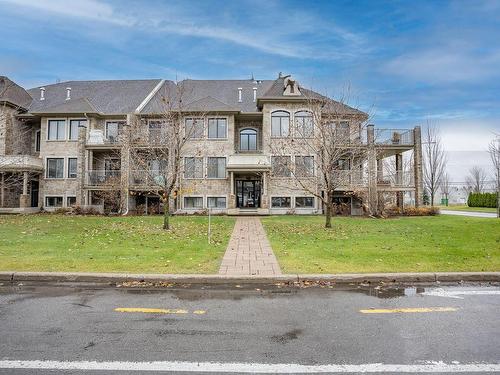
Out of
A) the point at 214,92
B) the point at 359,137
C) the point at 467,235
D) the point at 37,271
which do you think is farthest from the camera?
the point at 214,92

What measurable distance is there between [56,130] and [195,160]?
41.2 ft

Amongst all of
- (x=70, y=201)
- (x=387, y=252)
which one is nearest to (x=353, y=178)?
(x=387, y=252)

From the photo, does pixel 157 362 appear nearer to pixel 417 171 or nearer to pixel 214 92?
pixel 417 171

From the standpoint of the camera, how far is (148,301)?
19.0 ft

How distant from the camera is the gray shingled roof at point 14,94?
2934cm

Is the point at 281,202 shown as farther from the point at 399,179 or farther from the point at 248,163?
the point at 399,179

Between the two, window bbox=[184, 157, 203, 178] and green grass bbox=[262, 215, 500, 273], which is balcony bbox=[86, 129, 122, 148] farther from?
green grass bbox=[262, 215, 500, 273]

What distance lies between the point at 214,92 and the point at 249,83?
4.15 m

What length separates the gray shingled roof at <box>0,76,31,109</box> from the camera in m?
29.3

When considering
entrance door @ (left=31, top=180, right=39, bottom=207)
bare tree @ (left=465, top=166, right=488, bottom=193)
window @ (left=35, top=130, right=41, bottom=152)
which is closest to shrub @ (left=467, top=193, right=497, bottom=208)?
bare tree @ (left=465, top=166, right=488, bottom=193)

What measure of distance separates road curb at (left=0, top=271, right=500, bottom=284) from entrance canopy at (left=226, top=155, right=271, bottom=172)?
20.3 m

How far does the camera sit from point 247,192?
3042 cm

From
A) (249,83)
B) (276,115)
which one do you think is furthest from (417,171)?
(249,83)

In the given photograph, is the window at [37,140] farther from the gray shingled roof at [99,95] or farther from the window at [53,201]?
the window at [53,201]
